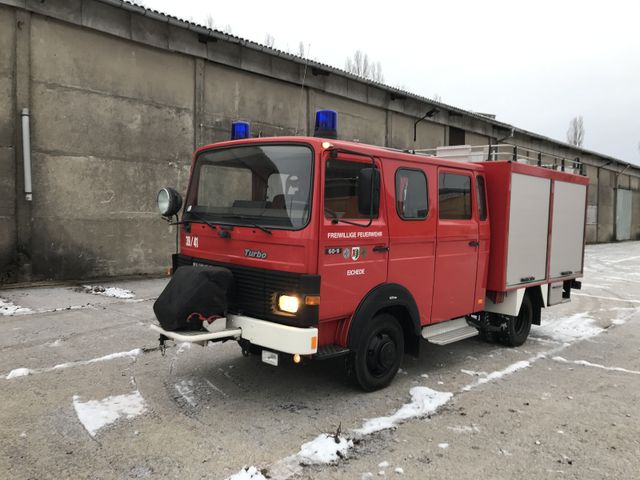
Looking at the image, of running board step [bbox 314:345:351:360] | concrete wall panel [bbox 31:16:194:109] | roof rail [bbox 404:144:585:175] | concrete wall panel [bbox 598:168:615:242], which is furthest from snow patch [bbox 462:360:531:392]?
concrete wall panel [bbox 598:168:615:242]

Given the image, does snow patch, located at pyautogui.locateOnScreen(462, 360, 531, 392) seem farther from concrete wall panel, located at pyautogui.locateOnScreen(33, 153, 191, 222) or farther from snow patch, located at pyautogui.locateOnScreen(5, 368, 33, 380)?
concrete wall panel, located at pyautogui.locateOnScreen(33, 153, 191, 222)

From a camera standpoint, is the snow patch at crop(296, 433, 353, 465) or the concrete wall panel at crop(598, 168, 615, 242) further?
the concrete wall panel at crop(598, 168, 615, 242)

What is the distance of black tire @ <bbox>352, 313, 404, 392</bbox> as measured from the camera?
4484 mm

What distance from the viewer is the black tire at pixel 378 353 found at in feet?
14.7

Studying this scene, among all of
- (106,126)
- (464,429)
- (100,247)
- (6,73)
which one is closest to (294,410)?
(464,429)

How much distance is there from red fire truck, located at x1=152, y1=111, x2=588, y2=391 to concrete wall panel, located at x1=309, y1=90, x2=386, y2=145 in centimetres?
939

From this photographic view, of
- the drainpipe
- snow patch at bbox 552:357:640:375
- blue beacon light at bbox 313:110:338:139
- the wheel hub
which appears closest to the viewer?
the wheel hub

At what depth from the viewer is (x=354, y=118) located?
16.5m

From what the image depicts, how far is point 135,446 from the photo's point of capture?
3.55 m

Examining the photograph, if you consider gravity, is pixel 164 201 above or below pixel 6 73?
below

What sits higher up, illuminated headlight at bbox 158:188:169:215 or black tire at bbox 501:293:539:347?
illuminated headlight at bbox 158:188:169:215

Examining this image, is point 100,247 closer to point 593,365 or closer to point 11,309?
point 11,309

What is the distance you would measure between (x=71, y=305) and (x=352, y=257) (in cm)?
596

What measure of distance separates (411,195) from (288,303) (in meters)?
1.76
